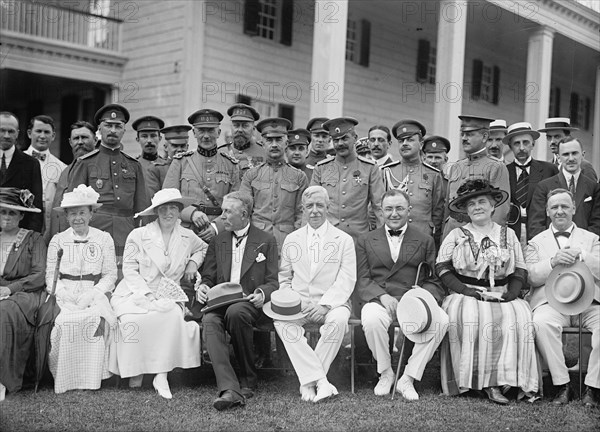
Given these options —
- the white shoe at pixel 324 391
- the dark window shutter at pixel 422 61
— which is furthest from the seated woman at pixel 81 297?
the dark window shutter at pixel 422 61

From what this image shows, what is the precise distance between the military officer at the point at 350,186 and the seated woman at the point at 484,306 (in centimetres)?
92

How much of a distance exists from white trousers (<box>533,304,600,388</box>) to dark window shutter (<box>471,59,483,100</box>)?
46.6 feet

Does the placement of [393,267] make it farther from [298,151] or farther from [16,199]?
[16,199]

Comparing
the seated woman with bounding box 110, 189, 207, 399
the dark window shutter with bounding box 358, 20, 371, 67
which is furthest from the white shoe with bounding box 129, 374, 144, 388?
the dark window shutter with bounding box 358, 20, 371, 67

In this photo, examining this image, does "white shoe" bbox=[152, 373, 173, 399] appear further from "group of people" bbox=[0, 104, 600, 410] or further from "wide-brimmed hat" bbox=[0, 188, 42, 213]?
"wide-brimmed hat" bbox=[0, 188, 42, 213]

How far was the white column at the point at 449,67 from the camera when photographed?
539 inches

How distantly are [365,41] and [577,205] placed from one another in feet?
33.9

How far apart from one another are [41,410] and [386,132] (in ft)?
16.7

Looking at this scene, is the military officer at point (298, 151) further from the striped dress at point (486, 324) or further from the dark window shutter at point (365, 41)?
the dark window shutter at point (365, 41)

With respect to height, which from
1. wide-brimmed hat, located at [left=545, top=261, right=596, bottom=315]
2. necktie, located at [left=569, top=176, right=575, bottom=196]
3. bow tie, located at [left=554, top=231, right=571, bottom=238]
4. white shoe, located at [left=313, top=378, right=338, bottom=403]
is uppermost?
necktie, located at [left=569, top=176, right=575, bottom=196]

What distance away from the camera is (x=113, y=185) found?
7141 mm

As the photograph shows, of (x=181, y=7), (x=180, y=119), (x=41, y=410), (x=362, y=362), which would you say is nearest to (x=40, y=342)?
(x=41, y=410)

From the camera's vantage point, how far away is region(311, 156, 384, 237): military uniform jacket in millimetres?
6969

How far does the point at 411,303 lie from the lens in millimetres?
5797
